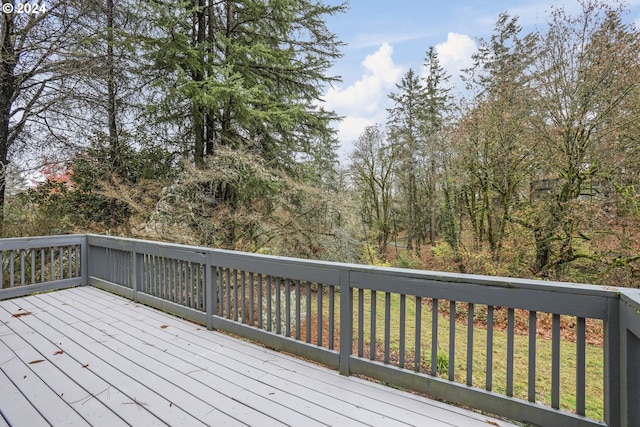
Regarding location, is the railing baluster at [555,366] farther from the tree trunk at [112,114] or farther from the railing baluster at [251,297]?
the tree trunk at [112,114]

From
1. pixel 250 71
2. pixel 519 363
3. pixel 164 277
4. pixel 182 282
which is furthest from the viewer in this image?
pixel 250 71

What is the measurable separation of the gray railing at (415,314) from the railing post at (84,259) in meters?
0.01

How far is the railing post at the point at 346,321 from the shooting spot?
256 cm

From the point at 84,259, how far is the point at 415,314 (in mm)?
5393

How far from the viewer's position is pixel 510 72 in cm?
827

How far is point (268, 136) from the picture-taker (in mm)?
9094

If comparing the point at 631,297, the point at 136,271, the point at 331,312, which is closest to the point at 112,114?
the point at 136,271

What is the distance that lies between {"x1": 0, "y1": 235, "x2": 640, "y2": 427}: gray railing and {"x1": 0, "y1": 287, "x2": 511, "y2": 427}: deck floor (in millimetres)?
149

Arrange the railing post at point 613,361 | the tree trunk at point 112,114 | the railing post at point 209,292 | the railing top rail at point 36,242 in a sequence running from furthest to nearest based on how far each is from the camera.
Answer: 1. the tree trunk at point 112,114
2. the railing top rail at point 36,242
3. the railing post at point 209,292
4. the railing post at point 613,361

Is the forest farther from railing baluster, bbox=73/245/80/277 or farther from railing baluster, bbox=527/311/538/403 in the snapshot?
railing baluster, bbox=527/311/538/403

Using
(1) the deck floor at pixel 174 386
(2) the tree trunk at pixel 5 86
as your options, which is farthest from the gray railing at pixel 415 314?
(2) the tree trunk at pixel 5 86

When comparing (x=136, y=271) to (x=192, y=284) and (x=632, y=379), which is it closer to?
(x=192, y=284)

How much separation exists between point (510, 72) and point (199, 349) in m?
9.25

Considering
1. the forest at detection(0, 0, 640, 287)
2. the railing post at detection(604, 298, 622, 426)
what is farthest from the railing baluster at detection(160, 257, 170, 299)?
the railing post at detection(604, 298, 622, 426)
